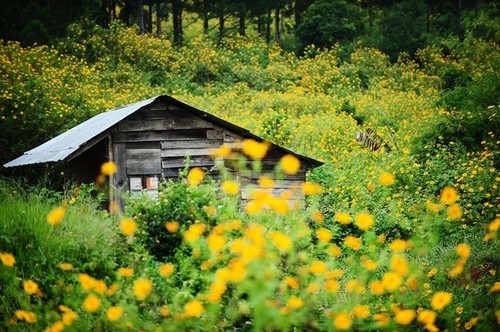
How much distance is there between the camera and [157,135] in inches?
455

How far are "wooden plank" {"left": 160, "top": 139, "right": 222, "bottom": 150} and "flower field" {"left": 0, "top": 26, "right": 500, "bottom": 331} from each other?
0.76m

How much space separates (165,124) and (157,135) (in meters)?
0.29

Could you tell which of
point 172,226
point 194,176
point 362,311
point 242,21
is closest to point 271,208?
point 194,176

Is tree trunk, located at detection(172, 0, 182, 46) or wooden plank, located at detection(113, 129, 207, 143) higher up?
tree trunk, located at detection(172, 0, 182, 46)

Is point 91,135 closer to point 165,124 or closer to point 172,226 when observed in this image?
point 165,124

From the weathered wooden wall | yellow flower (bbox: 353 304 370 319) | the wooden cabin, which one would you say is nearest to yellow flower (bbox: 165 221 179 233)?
yellow flower (bbox: 353 304 370 319)

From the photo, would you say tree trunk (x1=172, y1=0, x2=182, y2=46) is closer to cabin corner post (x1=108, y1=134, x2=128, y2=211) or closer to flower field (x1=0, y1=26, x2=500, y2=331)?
flower field (x1=0, y1=26, x2=500, y2=331)

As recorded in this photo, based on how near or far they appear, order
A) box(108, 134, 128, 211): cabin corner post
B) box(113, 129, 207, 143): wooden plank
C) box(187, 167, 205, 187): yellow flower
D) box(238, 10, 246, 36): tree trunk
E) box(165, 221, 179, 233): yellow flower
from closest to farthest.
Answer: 1. box(165, 221, 179, 233): yellow flower
2. box(187, 167, 205, 187): yellow flower
3. box(108, 134, 128, 211): cabin corner post
4. box(113, 129, 207, 143): wooden plank
5. box(238, 10, 246, 36): tree trunk

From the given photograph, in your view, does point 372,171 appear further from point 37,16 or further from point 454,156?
point 37,16

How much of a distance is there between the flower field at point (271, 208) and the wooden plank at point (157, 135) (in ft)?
3.06

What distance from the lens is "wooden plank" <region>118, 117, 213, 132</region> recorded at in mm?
11273

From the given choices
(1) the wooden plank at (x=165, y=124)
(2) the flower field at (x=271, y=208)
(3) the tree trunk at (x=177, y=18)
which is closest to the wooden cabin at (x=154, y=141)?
(1) the wooden plank at (x=165, y=124)

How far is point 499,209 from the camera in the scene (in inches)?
420

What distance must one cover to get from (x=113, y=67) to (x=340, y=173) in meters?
13.5
